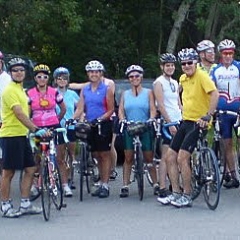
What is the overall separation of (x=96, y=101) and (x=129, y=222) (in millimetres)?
2552

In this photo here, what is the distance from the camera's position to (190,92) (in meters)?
11.6

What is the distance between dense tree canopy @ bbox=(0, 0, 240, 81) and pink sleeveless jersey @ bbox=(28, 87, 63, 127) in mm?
14434

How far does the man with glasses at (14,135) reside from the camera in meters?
11.2

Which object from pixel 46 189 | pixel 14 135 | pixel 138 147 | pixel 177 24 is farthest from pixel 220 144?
pixel 177 24

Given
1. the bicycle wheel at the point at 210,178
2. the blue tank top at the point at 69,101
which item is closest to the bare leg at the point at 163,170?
the bicycle wheel at the point at 210,178

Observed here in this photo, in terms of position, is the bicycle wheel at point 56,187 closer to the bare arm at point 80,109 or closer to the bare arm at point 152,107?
the bare arm at point 80,109

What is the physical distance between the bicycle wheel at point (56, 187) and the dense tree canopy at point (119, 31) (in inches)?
610

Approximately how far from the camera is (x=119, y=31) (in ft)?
106

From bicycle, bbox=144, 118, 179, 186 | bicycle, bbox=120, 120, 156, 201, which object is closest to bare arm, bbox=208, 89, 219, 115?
bicycle, bbox=144, 118, 179, 186

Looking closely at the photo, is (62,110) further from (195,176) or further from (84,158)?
(195,176)

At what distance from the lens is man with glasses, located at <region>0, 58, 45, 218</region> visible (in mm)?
11180

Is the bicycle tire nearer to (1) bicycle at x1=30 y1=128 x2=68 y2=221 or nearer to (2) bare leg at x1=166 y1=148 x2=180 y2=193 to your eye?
(2) bare leg at x1=166 y1=148 x2=180 y2=193

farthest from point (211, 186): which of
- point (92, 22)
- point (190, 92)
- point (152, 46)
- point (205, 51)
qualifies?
point (152, 46)

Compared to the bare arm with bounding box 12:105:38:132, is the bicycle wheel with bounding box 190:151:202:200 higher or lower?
lower
